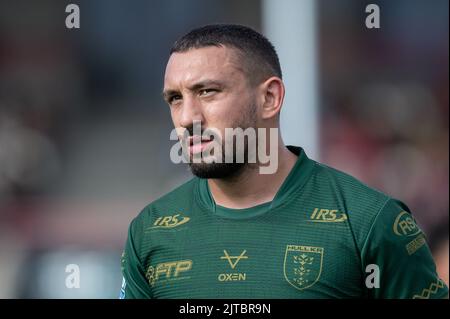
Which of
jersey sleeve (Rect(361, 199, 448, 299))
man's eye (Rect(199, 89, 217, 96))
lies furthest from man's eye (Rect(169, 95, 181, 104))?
jersey sleeve (Rect(361, 199, 448, 299))

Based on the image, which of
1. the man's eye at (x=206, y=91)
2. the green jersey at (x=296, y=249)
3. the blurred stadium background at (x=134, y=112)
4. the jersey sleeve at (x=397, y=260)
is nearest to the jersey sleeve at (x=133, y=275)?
the green jersey at (x=296, y=249)

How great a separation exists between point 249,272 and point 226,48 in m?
0.91

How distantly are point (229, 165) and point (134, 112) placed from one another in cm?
356

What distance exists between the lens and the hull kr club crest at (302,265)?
2.92m

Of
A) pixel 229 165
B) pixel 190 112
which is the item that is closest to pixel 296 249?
pixel 229 165

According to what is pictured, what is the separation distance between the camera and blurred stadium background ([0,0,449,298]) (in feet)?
20.1

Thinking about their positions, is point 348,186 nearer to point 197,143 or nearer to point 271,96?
point 271,96

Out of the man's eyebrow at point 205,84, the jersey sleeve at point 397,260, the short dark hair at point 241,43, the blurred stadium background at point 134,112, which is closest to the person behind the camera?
the jersey sleeve at point 397,260

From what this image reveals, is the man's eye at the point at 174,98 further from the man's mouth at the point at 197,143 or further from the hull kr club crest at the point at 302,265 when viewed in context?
the hull kr club crest at the point at 302,265

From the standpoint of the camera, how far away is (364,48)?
6.37 m

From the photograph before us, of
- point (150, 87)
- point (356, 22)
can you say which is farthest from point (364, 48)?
point (150, 87)

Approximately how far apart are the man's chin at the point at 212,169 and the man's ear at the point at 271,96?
270 mm

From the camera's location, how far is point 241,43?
3148mm
